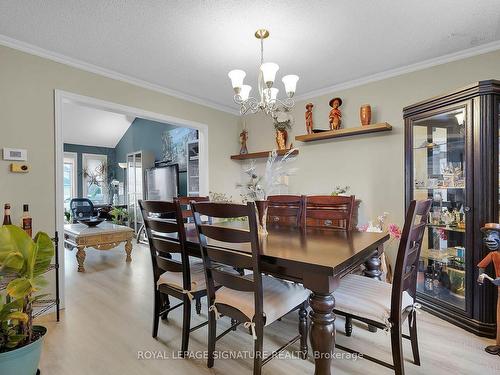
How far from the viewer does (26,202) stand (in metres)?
2.52

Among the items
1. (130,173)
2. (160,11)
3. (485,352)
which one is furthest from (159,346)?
(130,173)

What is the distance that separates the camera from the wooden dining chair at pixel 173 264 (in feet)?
6.12

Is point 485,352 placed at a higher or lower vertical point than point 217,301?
lower

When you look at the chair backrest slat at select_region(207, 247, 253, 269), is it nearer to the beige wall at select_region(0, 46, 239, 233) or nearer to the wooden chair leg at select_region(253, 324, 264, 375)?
the wooden chair leg at select_region(253, 324, 264, 375)

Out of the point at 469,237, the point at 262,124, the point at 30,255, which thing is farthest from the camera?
the point at 262,124

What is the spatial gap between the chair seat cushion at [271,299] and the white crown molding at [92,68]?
2691 millimetres

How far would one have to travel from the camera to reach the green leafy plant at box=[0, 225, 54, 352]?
1.50m

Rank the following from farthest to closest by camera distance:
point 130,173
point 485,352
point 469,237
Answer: point 130,173 → point 469,237 → point 485,352

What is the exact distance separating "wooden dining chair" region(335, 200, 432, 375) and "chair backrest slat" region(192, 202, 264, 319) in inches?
21.6

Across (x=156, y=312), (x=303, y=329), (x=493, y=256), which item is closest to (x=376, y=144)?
(x=493, y=256)

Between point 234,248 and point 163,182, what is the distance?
15.1 ft

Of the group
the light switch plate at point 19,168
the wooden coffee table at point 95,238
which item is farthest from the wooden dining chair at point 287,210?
the wooden coffee table at point 95,238

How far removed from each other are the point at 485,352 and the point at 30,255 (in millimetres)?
2989

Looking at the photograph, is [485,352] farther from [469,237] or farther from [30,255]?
[30,255]
